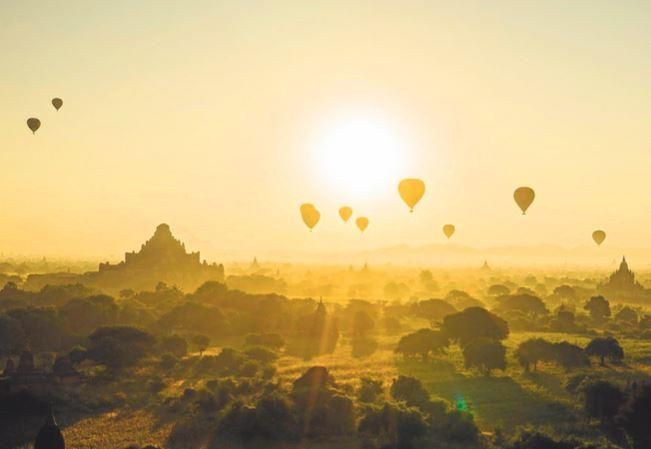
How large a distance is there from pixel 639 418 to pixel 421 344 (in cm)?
3154

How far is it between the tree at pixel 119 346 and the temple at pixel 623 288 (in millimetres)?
134331

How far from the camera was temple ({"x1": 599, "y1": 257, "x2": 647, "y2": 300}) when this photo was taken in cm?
15900

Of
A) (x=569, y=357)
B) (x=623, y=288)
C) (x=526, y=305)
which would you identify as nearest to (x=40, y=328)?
(x=569, y=357)

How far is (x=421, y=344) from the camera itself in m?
67.5

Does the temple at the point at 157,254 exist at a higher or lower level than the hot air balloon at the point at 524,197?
lower

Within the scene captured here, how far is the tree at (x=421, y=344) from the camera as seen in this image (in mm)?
67438

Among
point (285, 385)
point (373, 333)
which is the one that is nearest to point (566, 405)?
point (285, 385)

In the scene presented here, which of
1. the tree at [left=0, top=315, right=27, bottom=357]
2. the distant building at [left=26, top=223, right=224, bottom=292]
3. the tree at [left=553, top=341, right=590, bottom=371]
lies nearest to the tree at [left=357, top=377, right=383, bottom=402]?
the tree at [left=553, top=341, right=590, bottom=371]

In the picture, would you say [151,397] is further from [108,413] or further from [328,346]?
[328,346]

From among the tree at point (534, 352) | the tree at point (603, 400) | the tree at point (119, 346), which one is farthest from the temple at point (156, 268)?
the tree at point (603, 400)

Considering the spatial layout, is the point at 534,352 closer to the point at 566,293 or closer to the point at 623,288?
the point at 566,293

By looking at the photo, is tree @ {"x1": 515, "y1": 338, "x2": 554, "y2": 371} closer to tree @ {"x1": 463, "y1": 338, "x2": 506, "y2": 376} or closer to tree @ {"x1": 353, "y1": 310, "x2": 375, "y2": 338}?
tree @ {"x1": 463, "y1": 338, "x2": 506, "y2": 376}

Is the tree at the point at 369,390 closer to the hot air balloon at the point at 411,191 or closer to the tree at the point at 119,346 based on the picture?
the tree at the point at 119,346

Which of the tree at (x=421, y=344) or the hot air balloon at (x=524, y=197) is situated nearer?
the tree at (x=421, y=344)
